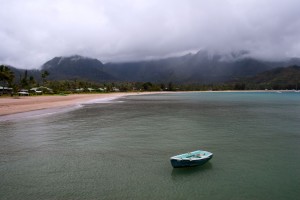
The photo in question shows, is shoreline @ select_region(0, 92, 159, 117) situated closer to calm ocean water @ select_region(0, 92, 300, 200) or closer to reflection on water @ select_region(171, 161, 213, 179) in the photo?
calm ocean water @ select_region(0, 92, 300, 200)

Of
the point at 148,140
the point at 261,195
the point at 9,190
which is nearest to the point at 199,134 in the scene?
the point at 148,140

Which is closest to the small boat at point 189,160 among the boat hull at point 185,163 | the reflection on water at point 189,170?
the boat hull at point 185,163

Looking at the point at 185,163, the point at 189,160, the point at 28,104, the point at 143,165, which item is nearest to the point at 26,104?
the point at 28,104

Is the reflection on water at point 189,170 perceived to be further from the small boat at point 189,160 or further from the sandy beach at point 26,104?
the sandy beach at point 26,104

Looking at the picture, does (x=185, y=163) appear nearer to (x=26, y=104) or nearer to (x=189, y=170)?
(x=189, y=170)

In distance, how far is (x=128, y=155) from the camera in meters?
27.3

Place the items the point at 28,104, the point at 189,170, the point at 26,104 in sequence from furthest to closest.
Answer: the point at 28,104 < the point at 26,104 < the point at 189,170

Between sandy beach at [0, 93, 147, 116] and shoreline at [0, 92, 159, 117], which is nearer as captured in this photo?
shoreline at [0, 92, 159, 117]

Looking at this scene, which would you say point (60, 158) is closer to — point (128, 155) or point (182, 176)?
point (128, 155)

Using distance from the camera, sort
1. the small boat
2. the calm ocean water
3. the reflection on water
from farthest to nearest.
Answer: the small boat → the reflection on water → the calm ocean water

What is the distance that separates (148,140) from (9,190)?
1857cm

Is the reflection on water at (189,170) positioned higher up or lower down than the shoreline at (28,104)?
lower down

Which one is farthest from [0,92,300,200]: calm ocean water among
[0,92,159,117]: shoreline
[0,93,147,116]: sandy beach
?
[0,93,147,116]: sandy beach

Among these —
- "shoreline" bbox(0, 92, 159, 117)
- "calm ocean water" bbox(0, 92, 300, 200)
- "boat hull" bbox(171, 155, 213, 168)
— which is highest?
"shoreline" bbox(0, 92, 159, 117)
